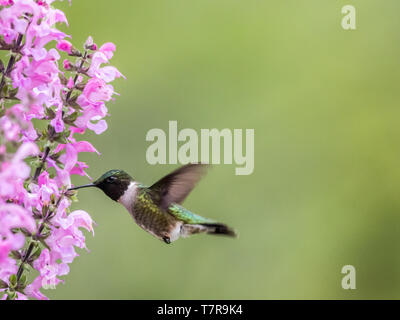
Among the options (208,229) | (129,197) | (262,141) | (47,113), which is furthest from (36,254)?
(262,141)

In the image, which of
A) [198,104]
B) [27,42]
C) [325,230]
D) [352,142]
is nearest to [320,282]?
[325,230]

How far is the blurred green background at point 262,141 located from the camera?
11.6ft

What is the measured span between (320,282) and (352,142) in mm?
942

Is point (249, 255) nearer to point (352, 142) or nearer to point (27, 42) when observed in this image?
point (352, 142)

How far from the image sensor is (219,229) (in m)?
1.60

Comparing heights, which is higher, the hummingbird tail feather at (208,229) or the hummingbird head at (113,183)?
the hummingbird head at (113,183)

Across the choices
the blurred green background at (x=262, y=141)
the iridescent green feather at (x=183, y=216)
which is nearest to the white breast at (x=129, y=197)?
the iridescent green feather at (x=183, y=216)

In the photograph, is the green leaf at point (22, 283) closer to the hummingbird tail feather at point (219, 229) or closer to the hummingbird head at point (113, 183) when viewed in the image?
the hummingbird head at point (113, 183)

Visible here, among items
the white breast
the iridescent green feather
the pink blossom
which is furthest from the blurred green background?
the pink blossom

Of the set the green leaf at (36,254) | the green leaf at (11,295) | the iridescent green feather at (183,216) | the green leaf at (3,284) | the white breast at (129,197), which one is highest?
the white breast at (129,197)

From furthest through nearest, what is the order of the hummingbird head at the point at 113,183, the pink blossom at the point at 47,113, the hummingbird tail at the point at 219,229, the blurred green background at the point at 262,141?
the blurred green background at the point at 262,141 → the hummingbird tail at the point at 219,229 → the hummingbird head at the point at 113,183 → the pink blossom at the point at 47,113

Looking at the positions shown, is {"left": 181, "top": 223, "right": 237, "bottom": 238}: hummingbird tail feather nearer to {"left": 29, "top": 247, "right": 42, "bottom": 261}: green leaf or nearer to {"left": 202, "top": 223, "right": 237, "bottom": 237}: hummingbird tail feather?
{"left": 202, "top": 223, "right": 237, "bottom": 237}: hummingbird tail feather

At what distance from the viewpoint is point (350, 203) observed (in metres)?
3.96

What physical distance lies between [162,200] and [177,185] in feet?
0.21
